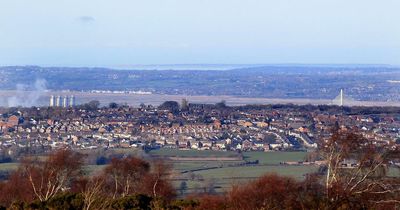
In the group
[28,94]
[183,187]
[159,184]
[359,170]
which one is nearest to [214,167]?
[183,187]

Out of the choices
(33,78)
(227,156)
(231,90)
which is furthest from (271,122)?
(33,78)

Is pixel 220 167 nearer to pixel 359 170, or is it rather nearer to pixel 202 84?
pixel 359 170

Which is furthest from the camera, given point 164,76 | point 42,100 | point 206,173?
point 164,76

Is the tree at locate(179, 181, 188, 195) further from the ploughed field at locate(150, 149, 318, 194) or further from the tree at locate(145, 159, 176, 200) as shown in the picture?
the tree at locate(145, 159, 176, 200)

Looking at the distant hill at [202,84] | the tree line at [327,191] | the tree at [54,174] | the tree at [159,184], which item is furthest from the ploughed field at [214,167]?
the distant hill at [202,84]

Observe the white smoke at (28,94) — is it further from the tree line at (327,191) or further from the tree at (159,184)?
the tree line at (327,191)

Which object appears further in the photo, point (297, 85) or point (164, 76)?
point (164, 76)

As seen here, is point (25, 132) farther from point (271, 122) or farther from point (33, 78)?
point (33, 78)

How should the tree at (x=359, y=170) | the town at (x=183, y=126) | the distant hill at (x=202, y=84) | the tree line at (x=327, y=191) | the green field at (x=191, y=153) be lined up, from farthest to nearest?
1. the distant hill at (x=202, y=84)
2. the town at (x=183, y=126)
3. the green field at (x=191, y=153)
4. the tree at (x=359, y=170)
5. the tree line at (x=327, y=191)
